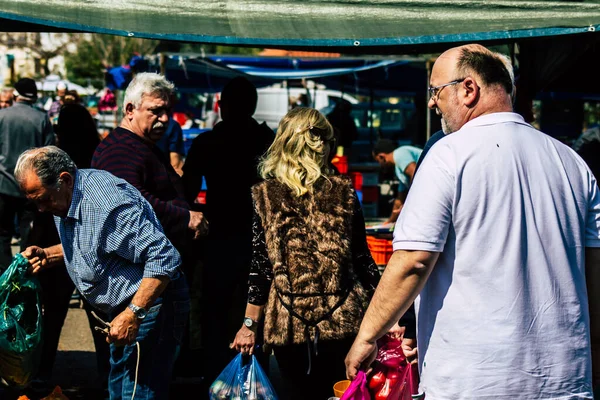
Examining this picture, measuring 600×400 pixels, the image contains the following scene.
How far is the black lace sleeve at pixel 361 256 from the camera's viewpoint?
3.73 metres

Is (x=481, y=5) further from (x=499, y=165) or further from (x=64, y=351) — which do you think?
(x=64, y=351)

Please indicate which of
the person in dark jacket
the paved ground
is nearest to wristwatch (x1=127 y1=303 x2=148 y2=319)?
the paved ground

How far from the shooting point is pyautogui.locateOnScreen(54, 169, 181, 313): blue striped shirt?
354cm

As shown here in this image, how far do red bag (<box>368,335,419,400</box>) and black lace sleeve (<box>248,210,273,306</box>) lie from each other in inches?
23.0

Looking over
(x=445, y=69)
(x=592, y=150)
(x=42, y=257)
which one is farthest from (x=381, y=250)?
(x=445, y=69)

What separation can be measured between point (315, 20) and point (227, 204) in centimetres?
121

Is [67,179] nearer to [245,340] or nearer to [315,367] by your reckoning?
[245,340]

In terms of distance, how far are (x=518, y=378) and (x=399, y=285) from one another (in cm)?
44

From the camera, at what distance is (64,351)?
650cm

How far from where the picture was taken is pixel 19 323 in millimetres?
4242

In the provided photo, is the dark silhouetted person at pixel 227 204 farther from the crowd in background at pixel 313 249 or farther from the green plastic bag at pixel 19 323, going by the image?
the green plastic bag at pixel 19 323

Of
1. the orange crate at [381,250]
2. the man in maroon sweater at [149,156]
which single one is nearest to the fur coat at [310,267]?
the man in maroon sweater at [149,156]

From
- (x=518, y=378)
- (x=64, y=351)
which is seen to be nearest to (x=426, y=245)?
(x=518, y=378)

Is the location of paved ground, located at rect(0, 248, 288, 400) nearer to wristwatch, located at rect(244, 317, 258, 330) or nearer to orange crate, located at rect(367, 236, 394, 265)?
orange crate, located at rect(367, 236, 394, 265)
